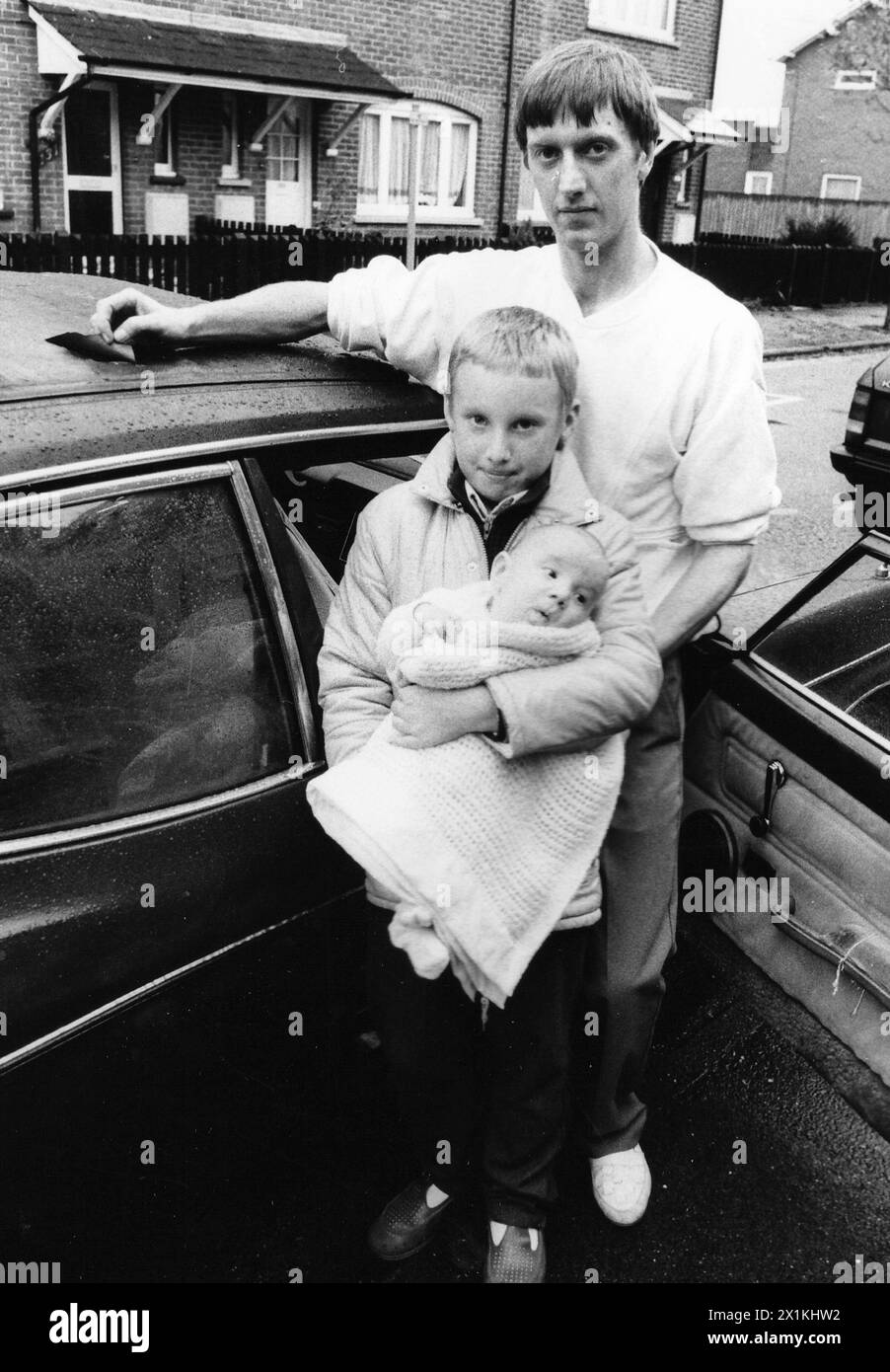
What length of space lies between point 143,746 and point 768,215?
3062 centimetres

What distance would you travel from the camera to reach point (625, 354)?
2.21m

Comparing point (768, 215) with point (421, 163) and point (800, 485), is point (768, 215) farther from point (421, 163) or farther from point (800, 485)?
point (800, 485)

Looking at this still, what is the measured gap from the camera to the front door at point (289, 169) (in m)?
15.6

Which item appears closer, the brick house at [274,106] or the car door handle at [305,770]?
the car door handle at [305,770]

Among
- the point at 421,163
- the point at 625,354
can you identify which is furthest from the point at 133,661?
the point at 421,163

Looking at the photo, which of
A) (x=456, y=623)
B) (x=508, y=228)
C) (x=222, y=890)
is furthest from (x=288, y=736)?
(x=508, y=228)

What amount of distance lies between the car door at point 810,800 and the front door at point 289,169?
565 inches

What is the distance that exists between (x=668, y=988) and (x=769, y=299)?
20.2 meters

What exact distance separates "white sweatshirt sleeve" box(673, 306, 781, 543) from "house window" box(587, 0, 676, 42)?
18805 mm

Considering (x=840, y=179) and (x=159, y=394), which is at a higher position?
(x=840, y=179)

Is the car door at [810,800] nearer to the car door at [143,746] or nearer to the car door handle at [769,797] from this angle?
the car door handle at [769,797]

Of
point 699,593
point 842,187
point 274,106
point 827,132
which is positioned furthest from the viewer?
point 827,132

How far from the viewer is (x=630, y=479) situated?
2.25 m

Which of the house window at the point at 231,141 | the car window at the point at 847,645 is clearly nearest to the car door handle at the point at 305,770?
the car window at the point at 847,645
